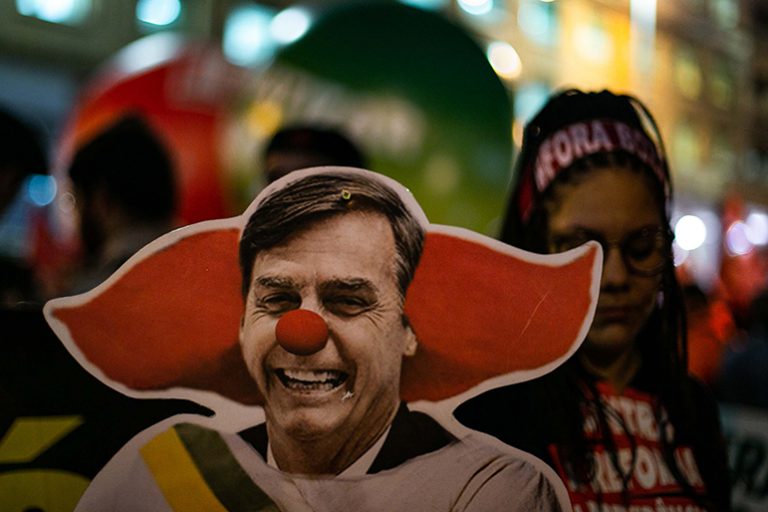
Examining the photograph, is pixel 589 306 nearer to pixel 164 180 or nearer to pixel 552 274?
pixel 552 274

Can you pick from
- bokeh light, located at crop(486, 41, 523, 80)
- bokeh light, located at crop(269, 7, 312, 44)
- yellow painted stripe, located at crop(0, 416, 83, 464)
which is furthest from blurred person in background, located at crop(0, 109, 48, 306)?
bokeh light, located at crop(486, 41, 523, 80)

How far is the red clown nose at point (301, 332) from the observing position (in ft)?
2.25

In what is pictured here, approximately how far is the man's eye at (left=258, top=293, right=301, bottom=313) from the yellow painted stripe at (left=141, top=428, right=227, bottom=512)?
14 cm

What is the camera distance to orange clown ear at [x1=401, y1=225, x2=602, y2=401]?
727 mm

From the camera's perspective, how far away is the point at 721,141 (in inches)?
488

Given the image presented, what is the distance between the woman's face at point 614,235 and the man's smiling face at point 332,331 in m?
0.25

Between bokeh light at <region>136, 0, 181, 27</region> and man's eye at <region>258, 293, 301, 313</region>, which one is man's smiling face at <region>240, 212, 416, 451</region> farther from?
bokeh light at <region>136, 0, 181, 27</region>

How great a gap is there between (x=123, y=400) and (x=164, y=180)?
1.04m

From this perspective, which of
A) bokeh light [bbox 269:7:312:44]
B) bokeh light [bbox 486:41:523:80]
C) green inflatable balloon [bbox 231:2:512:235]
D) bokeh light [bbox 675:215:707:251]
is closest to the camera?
green inflatable balloon [bbox 231:2:512:235]

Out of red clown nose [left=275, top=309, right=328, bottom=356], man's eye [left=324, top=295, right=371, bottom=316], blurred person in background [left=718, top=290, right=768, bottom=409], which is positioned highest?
man's eye [left=324, top=295, right=371, bottom=316]

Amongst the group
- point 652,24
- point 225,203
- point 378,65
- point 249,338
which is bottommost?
point 249,338

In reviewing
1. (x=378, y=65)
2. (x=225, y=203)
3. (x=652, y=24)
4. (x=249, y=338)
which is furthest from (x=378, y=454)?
(x=652, y=24)

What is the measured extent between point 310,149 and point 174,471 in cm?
101

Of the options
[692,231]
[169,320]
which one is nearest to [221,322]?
[169,320]
